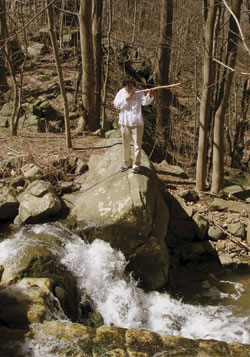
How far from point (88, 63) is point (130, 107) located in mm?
5020

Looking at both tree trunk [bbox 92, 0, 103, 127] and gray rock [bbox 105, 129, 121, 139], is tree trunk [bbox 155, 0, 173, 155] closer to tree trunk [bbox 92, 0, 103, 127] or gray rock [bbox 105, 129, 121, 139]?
tree trunk [bbox 92, 0, 103, 127]

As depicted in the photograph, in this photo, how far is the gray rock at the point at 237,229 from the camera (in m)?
8.43

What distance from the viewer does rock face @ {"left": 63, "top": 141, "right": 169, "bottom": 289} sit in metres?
6.90

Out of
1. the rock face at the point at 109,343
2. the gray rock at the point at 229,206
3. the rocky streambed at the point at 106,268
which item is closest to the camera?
the rock face at the point at 109,343

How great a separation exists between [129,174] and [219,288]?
2.83 m

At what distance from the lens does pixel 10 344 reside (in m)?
4.24

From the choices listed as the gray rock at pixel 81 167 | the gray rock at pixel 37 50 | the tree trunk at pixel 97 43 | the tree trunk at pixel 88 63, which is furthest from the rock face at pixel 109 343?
the gray rock at pixel 37 50

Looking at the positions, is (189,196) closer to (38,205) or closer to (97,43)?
(38,205)

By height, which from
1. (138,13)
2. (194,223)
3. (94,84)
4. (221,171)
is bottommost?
(194,223)

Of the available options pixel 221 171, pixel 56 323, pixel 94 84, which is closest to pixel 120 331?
pixel 56 323

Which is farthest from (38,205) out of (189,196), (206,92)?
(206,92)

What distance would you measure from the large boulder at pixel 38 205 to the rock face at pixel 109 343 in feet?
9.49

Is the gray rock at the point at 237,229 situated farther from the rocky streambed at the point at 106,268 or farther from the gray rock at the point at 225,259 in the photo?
the gray rock at the point at 225,259

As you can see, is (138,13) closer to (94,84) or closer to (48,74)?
(48,74)
